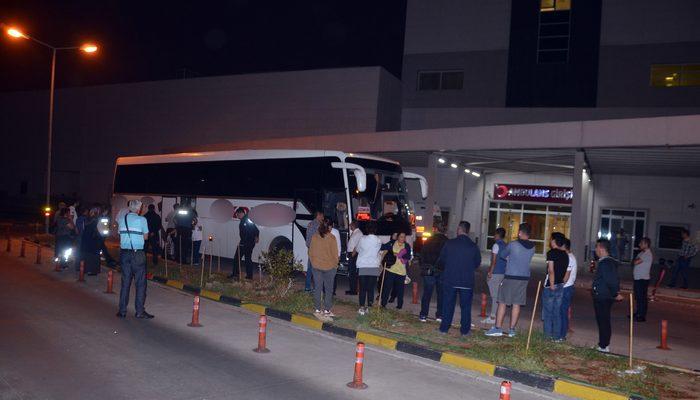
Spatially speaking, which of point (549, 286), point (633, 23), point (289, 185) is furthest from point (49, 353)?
point (633, 23)

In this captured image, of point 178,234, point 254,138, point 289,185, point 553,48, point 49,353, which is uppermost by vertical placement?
point 553,48

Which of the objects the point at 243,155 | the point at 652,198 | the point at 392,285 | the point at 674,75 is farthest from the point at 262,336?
the point at 674,75

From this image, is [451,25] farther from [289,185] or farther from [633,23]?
[289,185]

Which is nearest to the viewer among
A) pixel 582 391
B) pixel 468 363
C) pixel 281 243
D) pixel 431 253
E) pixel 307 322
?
pixel 582 391

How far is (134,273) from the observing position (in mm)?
9766

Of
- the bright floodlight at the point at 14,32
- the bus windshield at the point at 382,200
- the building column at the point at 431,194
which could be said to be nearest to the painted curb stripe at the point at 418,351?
the bus windshield at the point at 382,200

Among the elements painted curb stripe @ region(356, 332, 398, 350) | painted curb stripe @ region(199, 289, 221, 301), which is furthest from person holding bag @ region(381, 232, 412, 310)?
painted curb stripe @ region(199, 289, 221, 301)

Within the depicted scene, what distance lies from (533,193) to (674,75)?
29.2ft

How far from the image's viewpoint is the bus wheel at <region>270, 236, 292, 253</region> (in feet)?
52.2

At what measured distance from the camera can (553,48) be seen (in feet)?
99.8

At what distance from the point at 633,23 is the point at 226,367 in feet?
95.1

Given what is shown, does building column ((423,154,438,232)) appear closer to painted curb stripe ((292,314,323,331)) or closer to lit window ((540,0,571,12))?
painted curb stripe ((292,314,323,331))

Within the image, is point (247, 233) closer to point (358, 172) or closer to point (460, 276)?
point (358, 172)

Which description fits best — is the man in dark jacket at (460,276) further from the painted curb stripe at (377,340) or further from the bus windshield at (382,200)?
the bus windshield at (382,200)
